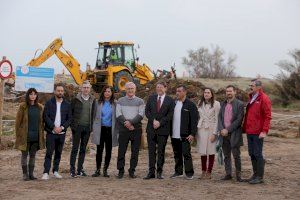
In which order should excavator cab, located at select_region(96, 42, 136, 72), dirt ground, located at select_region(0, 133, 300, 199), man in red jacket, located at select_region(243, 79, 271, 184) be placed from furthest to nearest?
1. excavator cab, located at select_region(96, 42, 136, 72)
2. man in red jacket, located at select_region(243, 79, 271, 184)
3. dirt ground, located at select_region(0, 133, 300, 199)

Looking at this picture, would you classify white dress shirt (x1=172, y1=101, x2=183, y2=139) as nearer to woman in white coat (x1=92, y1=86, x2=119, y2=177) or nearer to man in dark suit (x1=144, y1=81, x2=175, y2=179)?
man in dark suit (x1=144, y1=81, x2=175, y2=179)

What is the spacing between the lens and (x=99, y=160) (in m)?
10.0

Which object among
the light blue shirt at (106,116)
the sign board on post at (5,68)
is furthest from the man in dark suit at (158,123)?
the sign board on post at (5,68)

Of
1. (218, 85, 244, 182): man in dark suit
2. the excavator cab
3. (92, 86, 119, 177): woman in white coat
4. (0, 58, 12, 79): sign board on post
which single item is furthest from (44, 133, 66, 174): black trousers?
the excavator cab

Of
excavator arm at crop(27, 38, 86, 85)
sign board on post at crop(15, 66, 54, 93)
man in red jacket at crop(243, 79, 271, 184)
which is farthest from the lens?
excavator arm at crop(27, 38, 86, 85)

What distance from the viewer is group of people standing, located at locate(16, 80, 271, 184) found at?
942cm

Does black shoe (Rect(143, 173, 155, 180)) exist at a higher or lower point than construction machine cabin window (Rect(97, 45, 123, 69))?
lower

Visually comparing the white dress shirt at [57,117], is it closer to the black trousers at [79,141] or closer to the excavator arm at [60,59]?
the black trousers at [79,141]

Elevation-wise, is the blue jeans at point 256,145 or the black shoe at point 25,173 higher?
the blue jeans at point 256,145

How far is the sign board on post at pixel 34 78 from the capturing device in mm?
15742

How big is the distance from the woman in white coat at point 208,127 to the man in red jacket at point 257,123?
623 mm

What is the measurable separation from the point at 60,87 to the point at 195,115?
2.46 m

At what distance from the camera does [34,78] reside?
52.4ft

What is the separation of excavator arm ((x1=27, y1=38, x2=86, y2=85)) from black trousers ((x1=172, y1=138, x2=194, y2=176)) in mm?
18216
